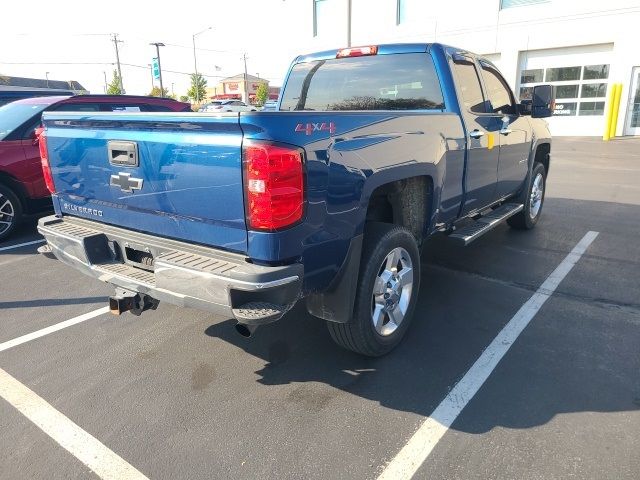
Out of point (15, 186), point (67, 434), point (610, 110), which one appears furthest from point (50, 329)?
point (610, 110)

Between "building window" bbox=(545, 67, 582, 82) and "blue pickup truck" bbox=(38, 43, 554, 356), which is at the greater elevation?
"building window" bbox=(545, 67, 582, 82)

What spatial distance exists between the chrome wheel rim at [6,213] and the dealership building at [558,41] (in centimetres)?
1681

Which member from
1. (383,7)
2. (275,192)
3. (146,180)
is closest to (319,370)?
(275,192)

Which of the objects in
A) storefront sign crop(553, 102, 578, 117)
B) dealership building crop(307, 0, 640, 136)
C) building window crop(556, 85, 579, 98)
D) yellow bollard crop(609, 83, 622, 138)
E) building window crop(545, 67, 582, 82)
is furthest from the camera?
storefront sign crop(553, 102, 578, 117)

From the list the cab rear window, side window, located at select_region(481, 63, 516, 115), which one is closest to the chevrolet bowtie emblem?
the cab rear window

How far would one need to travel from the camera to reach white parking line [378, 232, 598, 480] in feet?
7.65

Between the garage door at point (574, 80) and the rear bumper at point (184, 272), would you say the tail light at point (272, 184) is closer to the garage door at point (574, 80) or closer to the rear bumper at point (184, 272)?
the rear bumper at point (184, 272)

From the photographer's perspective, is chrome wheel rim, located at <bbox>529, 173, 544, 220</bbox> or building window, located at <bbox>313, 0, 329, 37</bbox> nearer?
chrome wheel rim, located at <bbox>529, 173, 544, 220</bbox>

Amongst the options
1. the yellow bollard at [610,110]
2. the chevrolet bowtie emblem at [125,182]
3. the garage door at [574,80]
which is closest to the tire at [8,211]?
the chevrolet bowtie emblem at [125,182]

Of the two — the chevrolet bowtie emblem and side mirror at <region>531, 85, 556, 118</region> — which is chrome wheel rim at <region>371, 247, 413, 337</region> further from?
side mirror at <region>531, 85, 556, 118</region>

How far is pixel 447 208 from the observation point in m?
3.96

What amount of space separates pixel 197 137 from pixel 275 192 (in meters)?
0.53

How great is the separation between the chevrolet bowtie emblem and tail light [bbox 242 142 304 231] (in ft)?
2.74

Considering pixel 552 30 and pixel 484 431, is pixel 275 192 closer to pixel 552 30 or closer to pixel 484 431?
pixel 484 431
